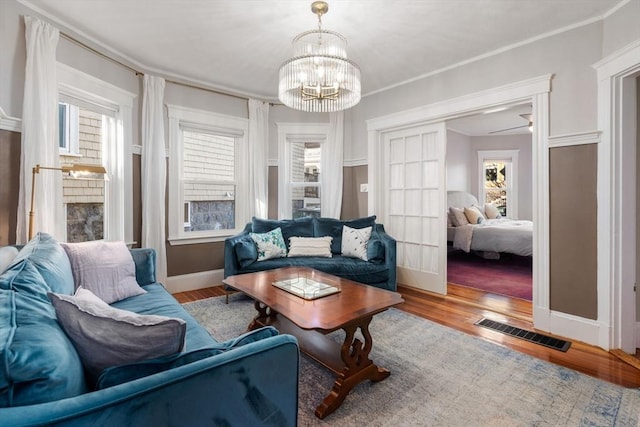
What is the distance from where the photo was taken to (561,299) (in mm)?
2723

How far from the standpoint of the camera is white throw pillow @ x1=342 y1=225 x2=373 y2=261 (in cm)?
371

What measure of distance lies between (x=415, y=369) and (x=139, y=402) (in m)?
1.86

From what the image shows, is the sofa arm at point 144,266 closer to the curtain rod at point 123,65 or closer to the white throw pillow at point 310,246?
the white throw pillow at point 310,246

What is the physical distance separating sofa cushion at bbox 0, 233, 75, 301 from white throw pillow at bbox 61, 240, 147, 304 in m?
0.13

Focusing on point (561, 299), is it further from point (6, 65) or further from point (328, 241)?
point (6, 65)

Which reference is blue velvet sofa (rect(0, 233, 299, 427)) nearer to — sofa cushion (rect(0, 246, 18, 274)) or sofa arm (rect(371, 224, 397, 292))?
sofa cushion (rect(0, 246, 18, 274))

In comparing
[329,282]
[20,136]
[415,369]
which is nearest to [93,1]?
[20,136]

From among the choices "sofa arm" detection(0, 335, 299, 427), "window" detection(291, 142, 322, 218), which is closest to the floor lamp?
"sofa arm" detection(0, 335, 299, 427)

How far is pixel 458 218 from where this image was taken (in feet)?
19.9

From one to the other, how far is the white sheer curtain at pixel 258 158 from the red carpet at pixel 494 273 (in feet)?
9.68

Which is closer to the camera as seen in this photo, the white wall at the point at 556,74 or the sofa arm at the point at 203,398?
the sofa arm at the point at 203,398

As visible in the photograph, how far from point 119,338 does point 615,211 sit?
3249mm

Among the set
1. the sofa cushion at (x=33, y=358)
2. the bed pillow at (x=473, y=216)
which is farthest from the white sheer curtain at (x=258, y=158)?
the bed pillow at (x=473, y=216)

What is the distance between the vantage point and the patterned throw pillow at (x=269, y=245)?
3.62m
